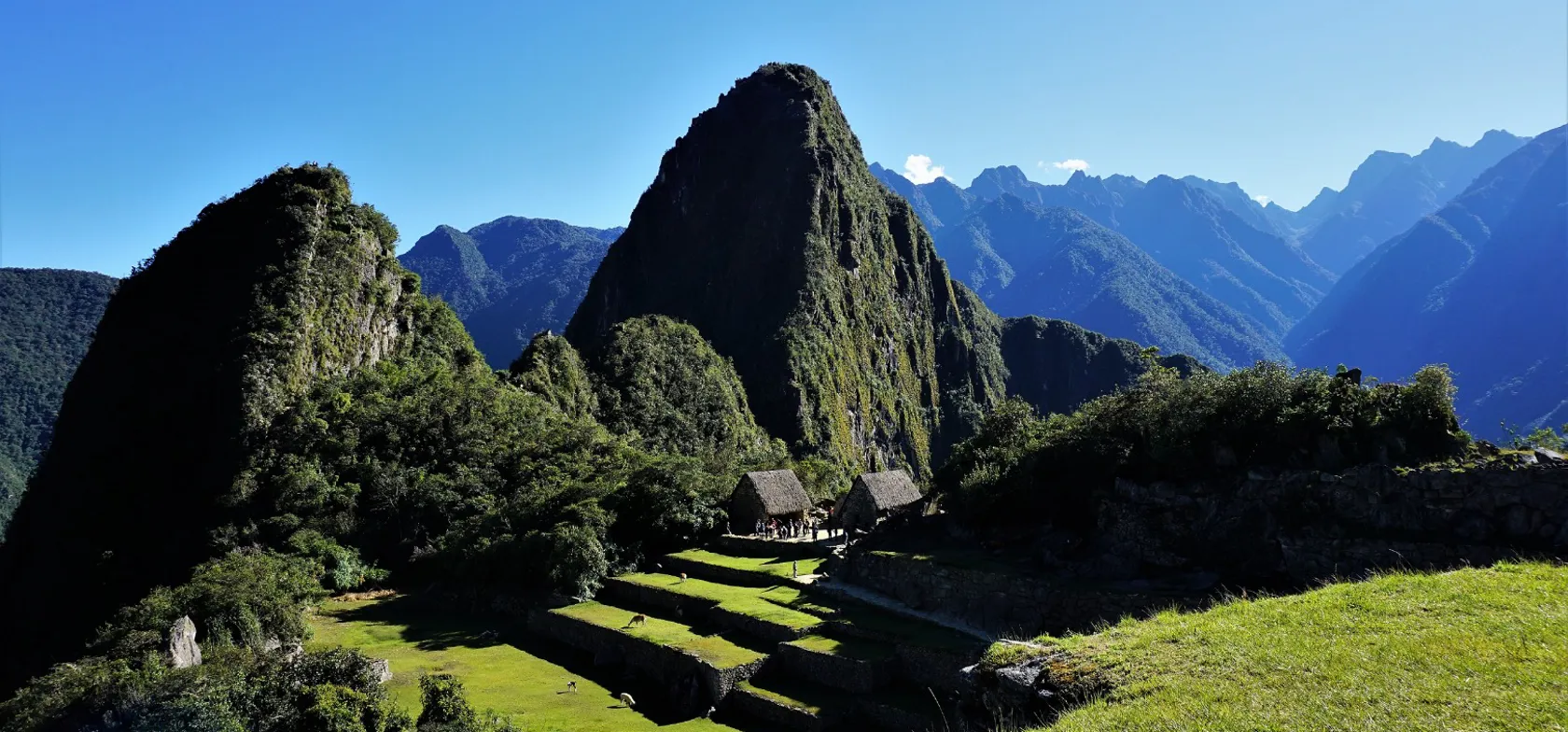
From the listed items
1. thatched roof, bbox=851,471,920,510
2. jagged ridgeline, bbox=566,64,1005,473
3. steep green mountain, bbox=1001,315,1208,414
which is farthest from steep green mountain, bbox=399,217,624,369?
thatched roof, bbox=851,471,920,510

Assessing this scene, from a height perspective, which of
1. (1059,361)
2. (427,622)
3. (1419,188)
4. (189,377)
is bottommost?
(427,622)

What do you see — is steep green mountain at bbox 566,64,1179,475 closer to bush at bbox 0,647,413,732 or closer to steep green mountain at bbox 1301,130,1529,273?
bush at bbox 0,647,413,732

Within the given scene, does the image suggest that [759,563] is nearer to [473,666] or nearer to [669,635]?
[669,635]

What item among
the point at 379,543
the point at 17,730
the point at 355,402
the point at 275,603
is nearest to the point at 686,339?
the point at 355,402

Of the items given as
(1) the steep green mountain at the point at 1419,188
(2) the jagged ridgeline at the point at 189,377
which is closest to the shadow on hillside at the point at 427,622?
(2) the jagged ridgeline at the point at 189,377

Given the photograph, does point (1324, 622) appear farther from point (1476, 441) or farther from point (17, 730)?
point (17, 730)

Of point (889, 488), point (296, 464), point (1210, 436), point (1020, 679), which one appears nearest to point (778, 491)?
point (889, 488)

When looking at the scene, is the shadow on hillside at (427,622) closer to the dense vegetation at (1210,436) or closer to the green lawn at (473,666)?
the green lawn at (473,666)
